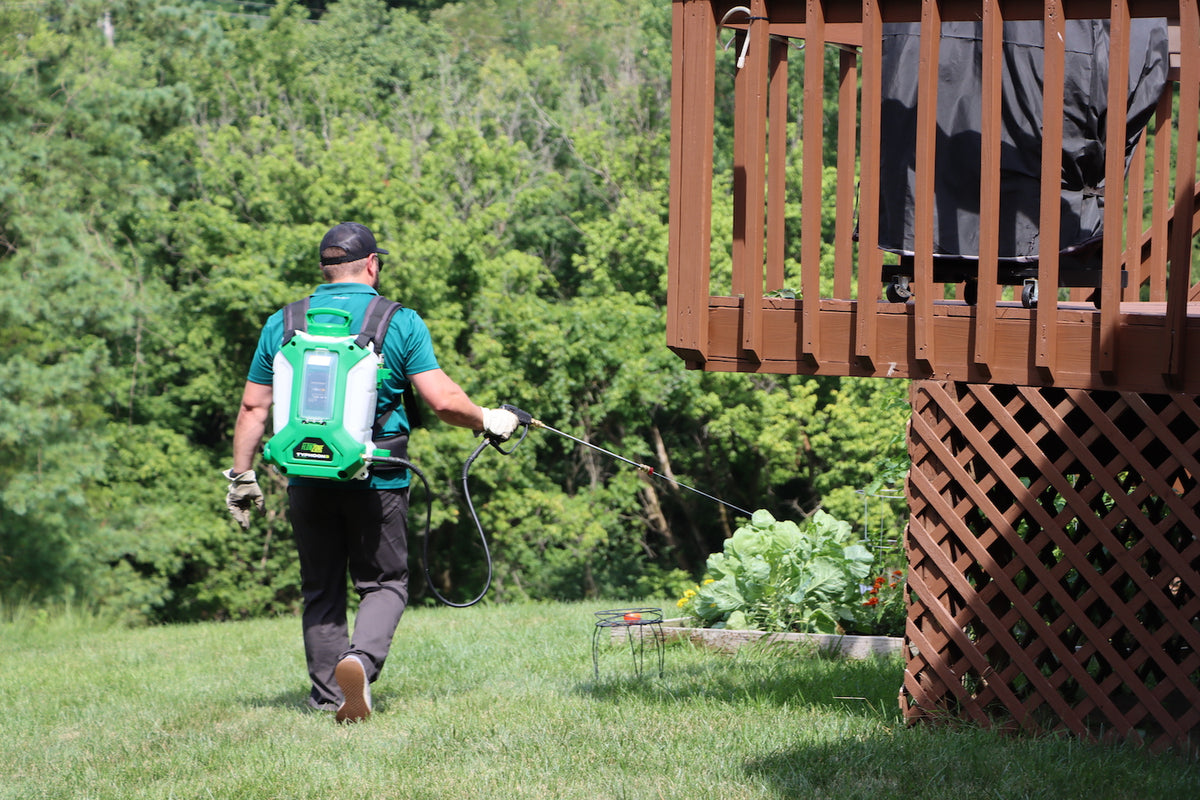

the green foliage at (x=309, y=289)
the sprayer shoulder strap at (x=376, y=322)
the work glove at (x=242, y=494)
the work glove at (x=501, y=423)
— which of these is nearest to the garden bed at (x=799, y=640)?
the work glove at (x=501, y=423)

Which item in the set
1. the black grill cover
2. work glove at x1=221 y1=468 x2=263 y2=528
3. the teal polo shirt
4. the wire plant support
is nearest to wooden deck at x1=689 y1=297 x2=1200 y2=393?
the black grill cover

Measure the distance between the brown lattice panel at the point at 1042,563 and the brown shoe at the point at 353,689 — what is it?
2063 millimetres

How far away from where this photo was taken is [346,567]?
529cm

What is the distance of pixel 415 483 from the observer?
22.7m

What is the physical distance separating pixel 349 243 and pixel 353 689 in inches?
69.2

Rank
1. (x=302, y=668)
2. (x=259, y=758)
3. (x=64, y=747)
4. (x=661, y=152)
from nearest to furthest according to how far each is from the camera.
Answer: (x=259, y=758), (x=64, y=747), (x=302, y=668), (x=661, y=152)

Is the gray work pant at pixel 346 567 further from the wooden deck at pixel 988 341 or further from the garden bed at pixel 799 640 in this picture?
the wooden deck at pixel 988 341

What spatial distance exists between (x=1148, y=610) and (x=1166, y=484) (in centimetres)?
98

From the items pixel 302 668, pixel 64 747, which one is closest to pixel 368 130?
pixel 302 668

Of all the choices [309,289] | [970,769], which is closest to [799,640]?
[970,769]

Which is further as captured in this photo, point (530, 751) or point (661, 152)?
point (661, 152)

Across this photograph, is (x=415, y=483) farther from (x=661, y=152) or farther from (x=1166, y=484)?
(x=1166, y=484)

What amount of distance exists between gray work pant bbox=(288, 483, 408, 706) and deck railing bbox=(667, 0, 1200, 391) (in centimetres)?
157

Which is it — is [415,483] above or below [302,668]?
below
